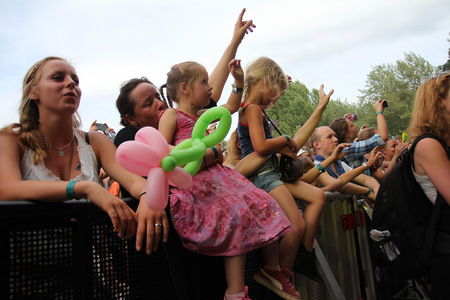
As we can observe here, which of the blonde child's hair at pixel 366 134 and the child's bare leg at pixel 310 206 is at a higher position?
the blonde child's hair at pixel 366 134

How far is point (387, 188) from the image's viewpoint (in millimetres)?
3115

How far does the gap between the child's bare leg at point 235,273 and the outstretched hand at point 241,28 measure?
2254 mm

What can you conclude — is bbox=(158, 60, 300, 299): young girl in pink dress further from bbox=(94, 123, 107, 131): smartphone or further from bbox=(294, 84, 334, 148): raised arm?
bbox=(94, 123, 107, 131): smartphone

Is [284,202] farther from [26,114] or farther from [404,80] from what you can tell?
[404,80]

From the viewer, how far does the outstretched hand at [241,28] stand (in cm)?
363

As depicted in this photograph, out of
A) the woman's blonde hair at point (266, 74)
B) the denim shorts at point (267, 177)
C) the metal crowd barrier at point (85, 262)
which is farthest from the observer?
the woman's blonde hair at point (266, 74)

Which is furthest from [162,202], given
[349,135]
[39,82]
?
[349,135]

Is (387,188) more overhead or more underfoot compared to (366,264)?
more overhead

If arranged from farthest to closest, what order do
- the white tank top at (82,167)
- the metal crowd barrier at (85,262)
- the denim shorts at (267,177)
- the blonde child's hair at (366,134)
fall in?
the blonde child's hair at (366,134)
the denim shorts at (267,177)
the white tank top at (82,167)
the metal crowd barrier at (85,262)

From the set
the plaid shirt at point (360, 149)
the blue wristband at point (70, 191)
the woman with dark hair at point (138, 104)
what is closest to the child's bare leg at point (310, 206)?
the woman with dark hair at point (138, 104)

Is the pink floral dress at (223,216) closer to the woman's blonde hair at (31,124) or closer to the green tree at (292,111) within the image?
the woman's blonde hair at (31,124)

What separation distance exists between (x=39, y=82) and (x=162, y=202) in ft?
3.70

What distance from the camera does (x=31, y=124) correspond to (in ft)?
6.84

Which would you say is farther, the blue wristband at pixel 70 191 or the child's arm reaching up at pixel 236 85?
the child's arm reaching up at pixel 236 85
